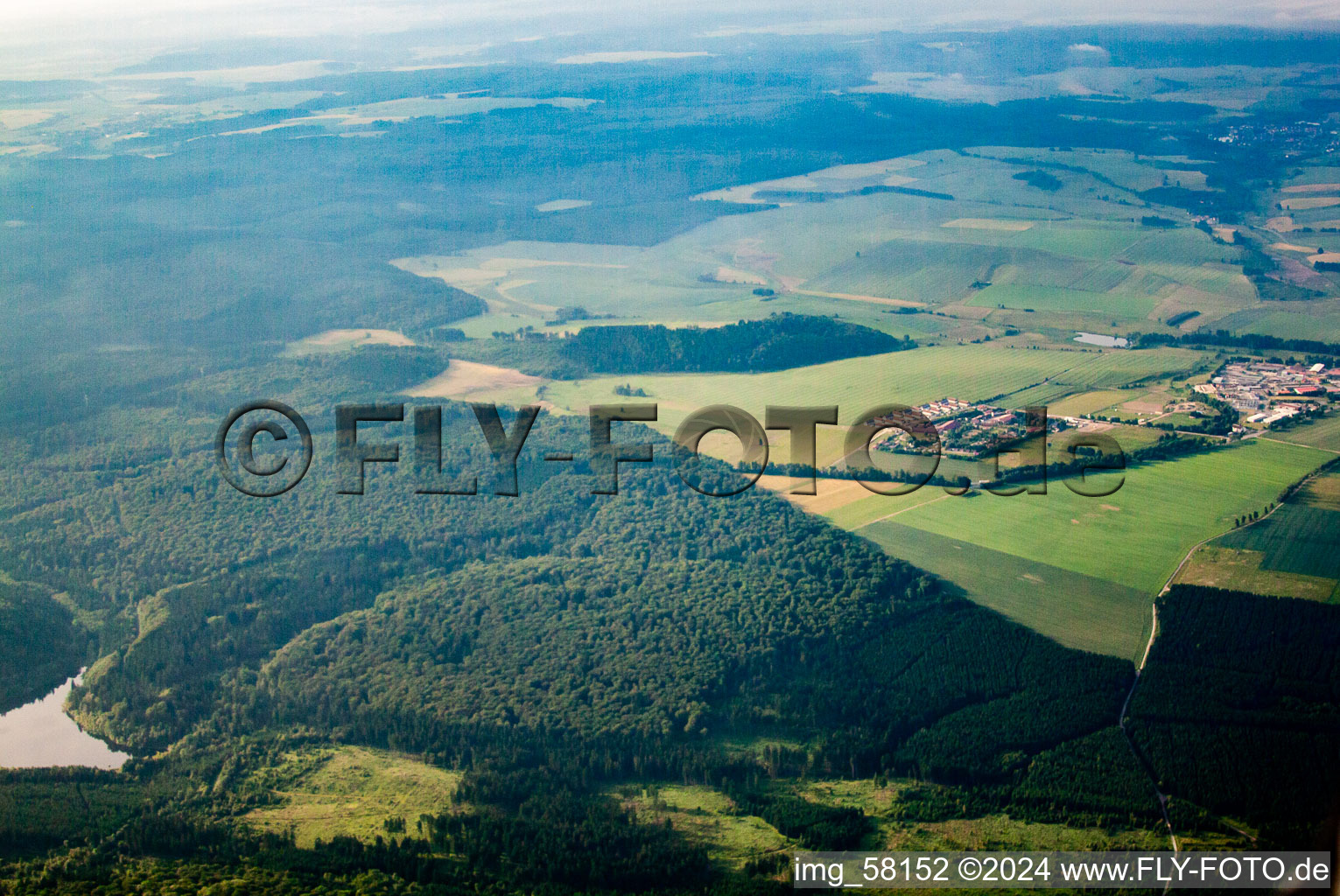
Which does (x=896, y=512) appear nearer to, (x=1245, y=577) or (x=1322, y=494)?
(x=1245, y=577)

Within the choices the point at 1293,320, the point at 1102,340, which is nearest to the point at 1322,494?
the point at 1102,340

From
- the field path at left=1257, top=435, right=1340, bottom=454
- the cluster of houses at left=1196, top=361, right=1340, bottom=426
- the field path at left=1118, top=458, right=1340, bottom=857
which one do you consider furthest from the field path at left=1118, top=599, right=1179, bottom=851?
the cluster of houses at left=1196, top=361, right=1340, bottom=426

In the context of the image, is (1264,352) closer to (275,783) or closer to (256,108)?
(275,783)

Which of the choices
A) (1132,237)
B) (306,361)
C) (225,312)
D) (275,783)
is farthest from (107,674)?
(1132,237)

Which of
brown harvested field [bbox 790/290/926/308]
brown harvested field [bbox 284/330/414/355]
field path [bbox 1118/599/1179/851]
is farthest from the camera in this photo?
brown harvested field [bbox 790/290/926/308]

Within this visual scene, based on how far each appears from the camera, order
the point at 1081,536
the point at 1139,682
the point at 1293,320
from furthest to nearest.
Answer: the point at 1293,320, the point at 1081,536, the point at 1139,682

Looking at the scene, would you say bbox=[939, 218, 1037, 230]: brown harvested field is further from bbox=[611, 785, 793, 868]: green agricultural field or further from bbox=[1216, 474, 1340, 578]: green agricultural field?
bbox=[611, 785, 793, 868]: green agricultural field

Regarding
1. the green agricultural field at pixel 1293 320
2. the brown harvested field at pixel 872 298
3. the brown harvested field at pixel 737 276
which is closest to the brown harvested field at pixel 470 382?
the brown harvested field at pixel 737 276
